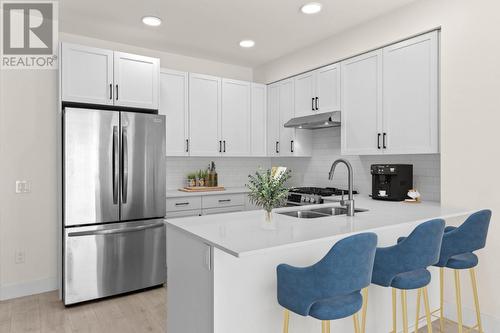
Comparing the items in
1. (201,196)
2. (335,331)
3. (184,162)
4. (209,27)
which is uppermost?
(209,27)

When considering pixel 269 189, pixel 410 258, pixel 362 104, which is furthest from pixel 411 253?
pixel 362 104

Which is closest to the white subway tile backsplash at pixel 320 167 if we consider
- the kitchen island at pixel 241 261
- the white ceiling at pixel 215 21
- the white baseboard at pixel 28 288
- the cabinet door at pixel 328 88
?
the cabinet door at pixel 328 88

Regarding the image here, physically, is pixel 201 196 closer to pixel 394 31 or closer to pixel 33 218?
pixel 33 218

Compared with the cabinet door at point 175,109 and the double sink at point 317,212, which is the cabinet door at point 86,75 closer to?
the cabinet door at point 175,109

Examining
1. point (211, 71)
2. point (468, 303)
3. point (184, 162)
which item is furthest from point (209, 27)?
point (468, 303)

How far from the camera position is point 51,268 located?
3650 mm

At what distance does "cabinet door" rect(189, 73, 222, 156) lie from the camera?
14.2 feet

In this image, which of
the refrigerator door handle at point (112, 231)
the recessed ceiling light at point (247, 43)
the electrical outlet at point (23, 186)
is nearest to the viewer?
the refrigerator door handle at point (112, 231)

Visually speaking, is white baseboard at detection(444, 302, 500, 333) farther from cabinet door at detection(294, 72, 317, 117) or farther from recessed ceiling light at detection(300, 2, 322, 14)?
recessed ceiling light at detection(300, 2, 322, 14)

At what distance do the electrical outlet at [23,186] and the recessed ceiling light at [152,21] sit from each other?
2.05 metres

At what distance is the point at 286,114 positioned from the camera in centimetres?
462

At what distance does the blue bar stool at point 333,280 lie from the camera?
1632 millimetres

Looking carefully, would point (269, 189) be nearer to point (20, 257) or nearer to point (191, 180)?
point (191, 180)

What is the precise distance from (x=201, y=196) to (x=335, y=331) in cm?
230
